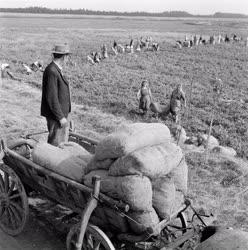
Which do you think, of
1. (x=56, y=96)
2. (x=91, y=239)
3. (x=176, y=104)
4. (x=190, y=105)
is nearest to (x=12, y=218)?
(x=91, y=239)

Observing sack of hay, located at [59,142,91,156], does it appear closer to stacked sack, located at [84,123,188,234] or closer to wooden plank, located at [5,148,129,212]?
wooden plank, located at [5,148,129,212]

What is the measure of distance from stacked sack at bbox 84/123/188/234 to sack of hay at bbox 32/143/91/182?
0.65 feet

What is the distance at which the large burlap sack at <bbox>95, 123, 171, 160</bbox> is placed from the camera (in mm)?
4402

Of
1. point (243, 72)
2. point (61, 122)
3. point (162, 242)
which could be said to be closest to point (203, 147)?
point (61, 122)

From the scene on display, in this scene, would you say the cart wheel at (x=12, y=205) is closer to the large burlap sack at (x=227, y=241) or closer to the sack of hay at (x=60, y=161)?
the sack of hay at (x=60, y=161)

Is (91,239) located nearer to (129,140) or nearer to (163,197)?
(163,197)

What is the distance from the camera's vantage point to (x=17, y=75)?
20.4 meters

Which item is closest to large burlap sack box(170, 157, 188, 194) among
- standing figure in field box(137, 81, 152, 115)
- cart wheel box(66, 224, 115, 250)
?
cart wheel box(66, 224, 115, 250)

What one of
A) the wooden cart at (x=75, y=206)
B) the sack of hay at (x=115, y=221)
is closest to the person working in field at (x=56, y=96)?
the wooden cart at (x=75, y=206)

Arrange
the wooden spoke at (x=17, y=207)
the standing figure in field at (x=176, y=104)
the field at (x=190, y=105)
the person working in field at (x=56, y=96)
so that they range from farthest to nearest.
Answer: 1. the standing figure in field at (x=176, y=104)
2. the field at (x=190, y=105)
3. the person working in field at (x=56, y=96)
4. the wooden spoke at (x=17, y=207)

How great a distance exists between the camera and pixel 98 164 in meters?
4.74

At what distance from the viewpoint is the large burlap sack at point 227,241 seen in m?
4.22

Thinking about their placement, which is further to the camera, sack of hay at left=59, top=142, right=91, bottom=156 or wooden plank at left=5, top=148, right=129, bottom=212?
sack of hay at left=59, top=142, right=91, bottom=156

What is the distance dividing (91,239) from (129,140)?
3.89 feet
